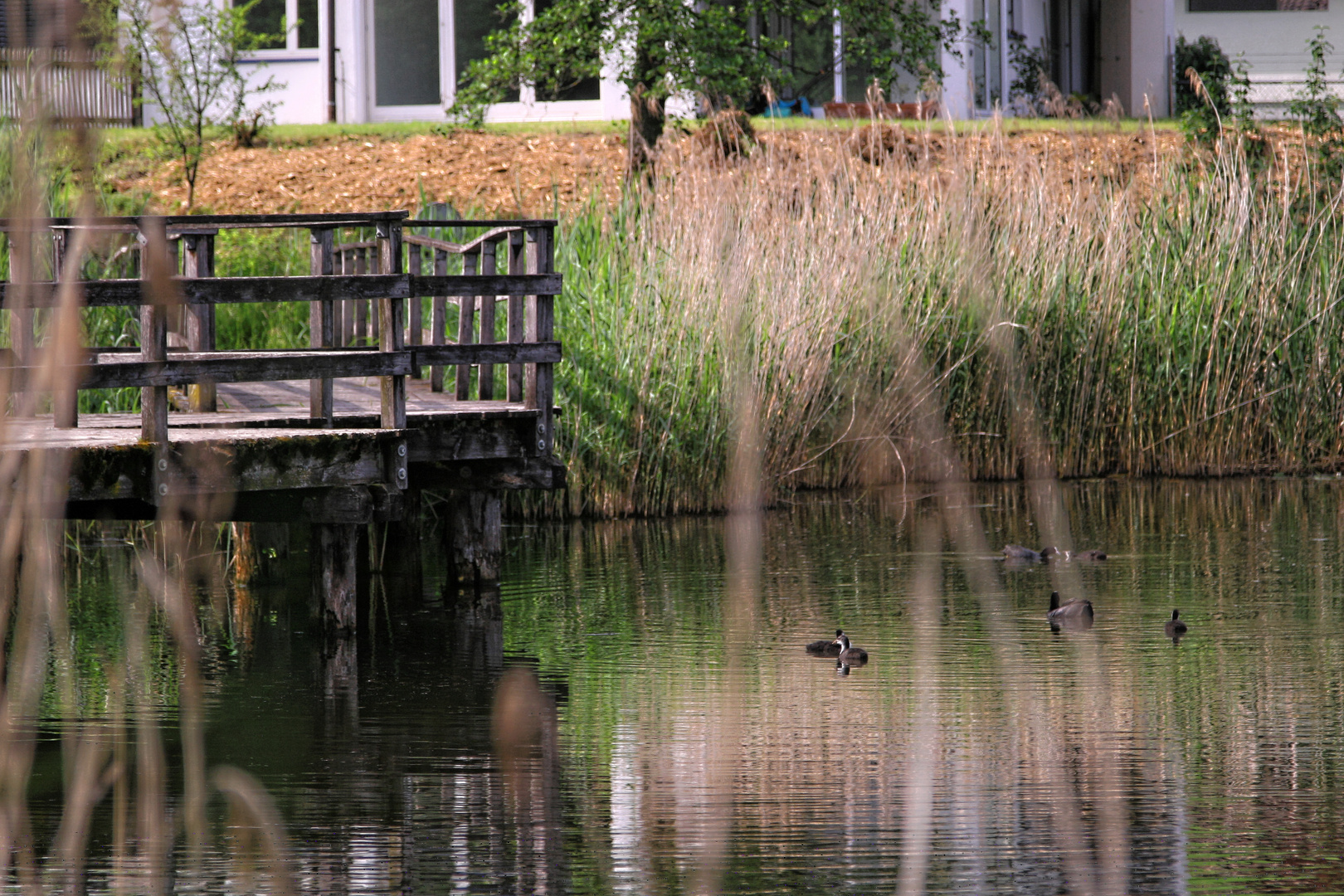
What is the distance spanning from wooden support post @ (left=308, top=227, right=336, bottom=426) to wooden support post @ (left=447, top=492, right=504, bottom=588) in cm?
94

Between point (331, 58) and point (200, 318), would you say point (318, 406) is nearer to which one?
point (200, 318)

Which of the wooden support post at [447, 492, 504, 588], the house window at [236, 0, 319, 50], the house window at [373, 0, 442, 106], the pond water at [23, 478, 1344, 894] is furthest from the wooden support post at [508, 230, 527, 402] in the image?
the house window at [236, 0, 319, 50]

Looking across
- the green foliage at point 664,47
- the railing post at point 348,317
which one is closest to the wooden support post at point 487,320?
the railing post at point 348,317

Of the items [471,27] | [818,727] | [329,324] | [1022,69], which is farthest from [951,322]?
[1022,69]

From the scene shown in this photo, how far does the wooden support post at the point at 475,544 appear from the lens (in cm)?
943

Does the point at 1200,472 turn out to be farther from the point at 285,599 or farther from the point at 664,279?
the point at 285,599

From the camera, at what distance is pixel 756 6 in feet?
→ 59.3

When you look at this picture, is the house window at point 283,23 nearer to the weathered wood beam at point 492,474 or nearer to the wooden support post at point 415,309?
the wooden support post at point 415,309

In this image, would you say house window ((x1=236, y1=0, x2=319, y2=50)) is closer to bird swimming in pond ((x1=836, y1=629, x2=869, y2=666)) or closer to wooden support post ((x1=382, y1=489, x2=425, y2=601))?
wooden support post ((x1=382, y1=489, x2=425, y2=601))

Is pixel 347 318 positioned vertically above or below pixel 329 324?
above

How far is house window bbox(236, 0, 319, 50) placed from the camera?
23250 millimetres

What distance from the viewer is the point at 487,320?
9180 millimetres

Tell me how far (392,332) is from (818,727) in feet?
9.36

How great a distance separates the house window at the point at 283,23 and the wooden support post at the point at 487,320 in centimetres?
1503
